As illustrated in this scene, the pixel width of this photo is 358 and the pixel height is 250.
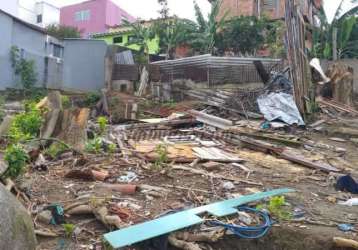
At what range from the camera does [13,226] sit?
2.74 metres

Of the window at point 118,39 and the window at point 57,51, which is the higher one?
the window at point 118,39

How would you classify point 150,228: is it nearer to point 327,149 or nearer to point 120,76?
point 327,149

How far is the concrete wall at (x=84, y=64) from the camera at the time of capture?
61.3 feet

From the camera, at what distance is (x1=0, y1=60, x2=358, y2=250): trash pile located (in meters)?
3.65

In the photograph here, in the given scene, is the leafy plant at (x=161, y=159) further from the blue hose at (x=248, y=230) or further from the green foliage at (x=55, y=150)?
the blue hose at (x=248, y=230)

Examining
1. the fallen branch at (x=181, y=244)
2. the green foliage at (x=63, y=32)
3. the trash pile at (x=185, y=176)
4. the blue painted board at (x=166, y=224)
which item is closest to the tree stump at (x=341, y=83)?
the trash pile at (x=185, y=176)

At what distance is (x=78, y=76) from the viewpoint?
1883 cm

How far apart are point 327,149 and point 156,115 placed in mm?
5095

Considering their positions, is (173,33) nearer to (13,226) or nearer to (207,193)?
(207,193)

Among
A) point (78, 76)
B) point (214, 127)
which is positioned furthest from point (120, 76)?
point (214, 127)

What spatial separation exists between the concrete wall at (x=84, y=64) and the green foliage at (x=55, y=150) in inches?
486

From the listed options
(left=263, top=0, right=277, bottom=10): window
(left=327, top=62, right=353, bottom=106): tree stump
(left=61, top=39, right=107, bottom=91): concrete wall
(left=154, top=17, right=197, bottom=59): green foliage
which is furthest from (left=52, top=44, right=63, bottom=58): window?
(left=327, top=62, right=353, bottom=106): tree stump

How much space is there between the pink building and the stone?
3503cm

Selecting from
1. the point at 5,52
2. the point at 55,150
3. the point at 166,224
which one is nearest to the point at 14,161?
the point at 166,224
